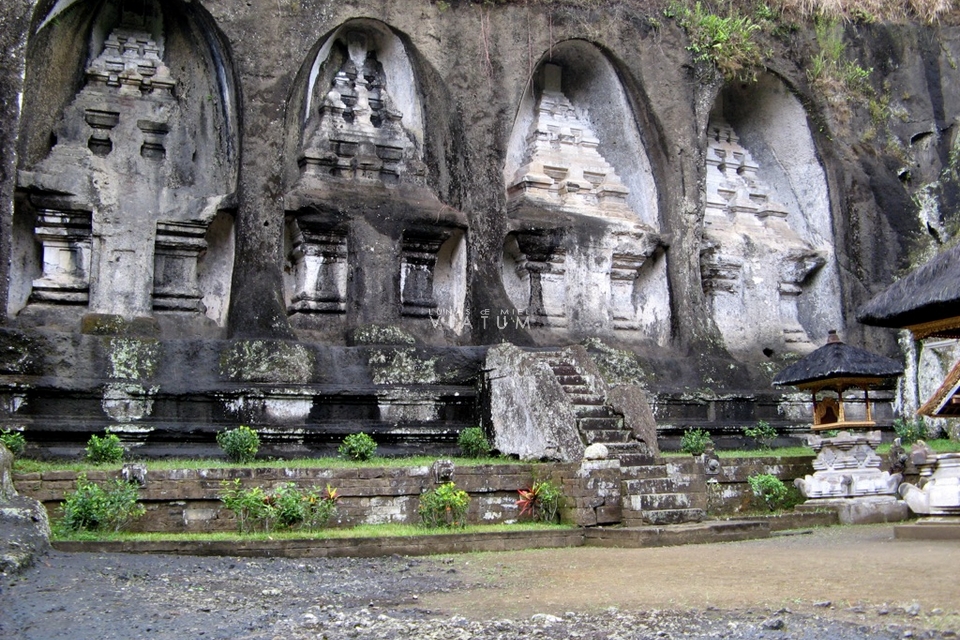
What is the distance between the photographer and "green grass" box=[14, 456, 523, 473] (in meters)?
9.91

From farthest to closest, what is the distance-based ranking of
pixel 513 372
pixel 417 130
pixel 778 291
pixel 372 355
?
1. pixel 778 291
2. pixel 417 130
3. pixel 372 355
4. pixel 513 372

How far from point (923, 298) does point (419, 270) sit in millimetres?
6704

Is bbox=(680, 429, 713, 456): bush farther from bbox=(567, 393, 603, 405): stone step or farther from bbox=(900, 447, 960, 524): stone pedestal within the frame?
bbox=(900, 447, 960, 524): stone pedestal

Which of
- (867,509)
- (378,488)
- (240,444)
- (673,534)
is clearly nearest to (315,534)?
(378,488)

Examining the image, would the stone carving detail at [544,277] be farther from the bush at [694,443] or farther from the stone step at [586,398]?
the stone step at [586,398]

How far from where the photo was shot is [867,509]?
1174 centimetres

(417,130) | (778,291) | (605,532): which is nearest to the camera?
(605,532)

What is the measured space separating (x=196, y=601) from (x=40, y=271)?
775 centimetres

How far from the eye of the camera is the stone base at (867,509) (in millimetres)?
11672

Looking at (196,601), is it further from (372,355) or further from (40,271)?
(40,271)

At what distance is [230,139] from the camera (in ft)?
44.7

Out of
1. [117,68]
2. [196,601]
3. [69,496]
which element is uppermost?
[117,68]

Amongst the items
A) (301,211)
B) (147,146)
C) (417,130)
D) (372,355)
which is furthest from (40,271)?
(417,130)

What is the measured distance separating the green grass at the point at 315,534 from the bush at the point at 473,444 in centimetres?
199
